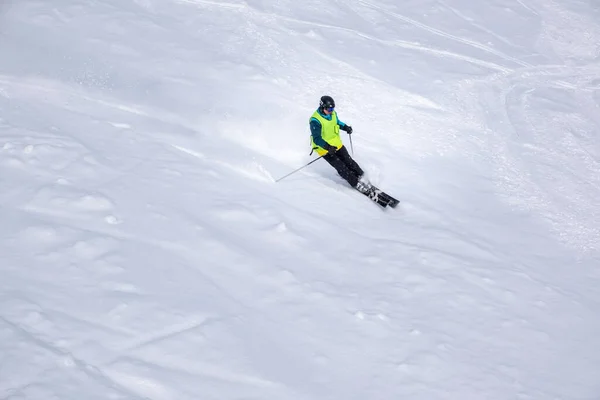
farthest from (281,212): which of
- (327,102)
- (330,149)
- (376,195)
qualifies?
(327,102)

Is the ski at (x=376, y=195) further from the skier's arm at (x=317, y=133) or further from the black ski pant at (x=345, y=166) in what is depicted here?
the skier's arm at (x=317, y=133)

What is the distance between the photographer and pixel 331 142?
9023mm

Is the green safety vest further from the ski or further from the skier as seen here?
the ski

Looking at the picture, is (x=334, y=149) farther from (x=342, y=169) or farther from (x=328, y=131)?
(x=342, y=169)

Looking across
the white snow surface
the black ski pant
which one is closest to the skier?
the black ski pant

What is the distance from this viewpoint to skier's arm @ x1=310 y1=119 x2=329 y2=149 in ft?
28.9

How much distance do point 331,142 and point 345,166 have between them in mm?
441

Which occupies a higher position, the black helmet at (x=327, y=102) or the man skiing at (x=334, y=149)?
the black helmet at (x=327, y=102)

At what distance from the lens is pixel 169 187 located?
772cm

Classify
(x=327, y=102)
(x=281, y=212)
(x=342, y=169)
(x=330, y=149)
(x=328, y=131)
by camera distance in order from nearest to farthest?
(x=281, y=212)
(x=327, y=102)
(x=330, y=149)
(x=328, y=131)
(x=342, y=169)

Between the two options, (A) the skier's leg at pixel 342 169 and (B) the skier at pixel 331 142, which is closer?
(B) the skier at pixel 331 142

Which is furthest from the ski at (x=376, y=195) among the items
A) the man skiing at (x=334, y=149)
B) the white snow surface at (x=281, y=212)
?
the white snow surface at (x=281, y=212)

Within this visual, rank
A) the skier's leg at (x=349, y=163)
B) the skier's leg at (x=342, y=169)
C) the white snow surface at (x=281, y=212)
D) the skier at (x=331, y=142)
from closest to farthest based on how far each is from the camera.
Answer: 1. the white snow surface at (x=281, y=212)
2. the skier at (x=331, y=142)
3. the skier's leg at (x=342, y=169)
4. the skier's leg at (x=349, y=163)

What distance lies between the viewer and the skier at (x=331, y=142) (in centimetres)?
882
